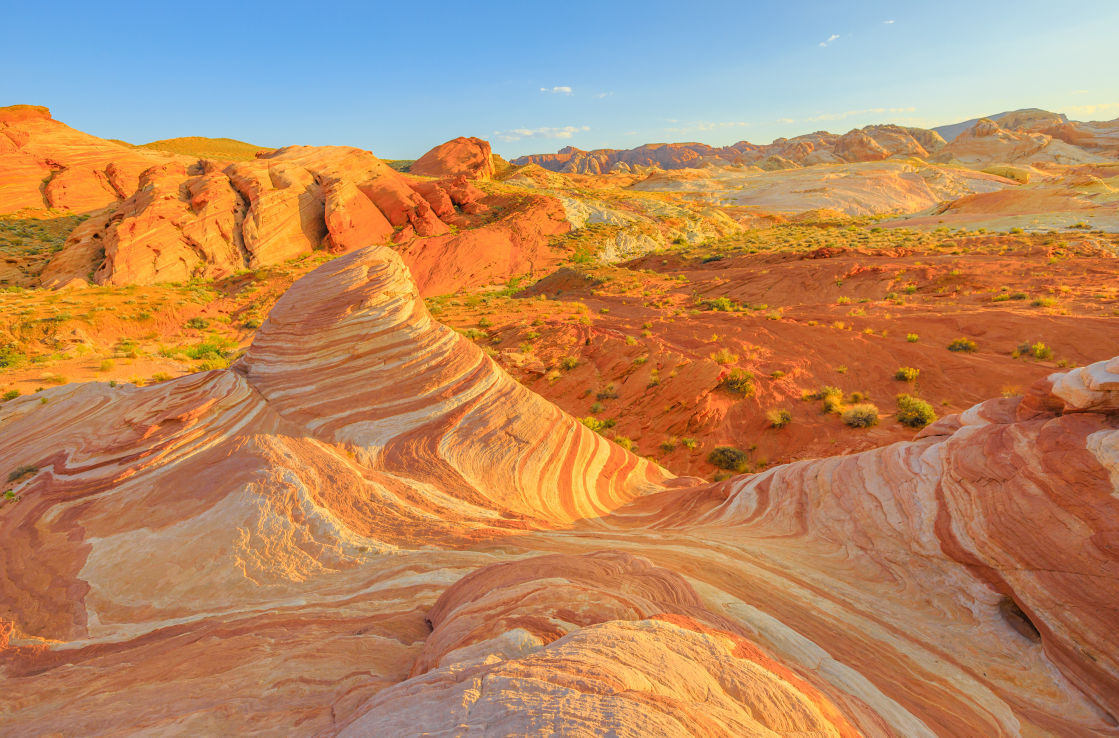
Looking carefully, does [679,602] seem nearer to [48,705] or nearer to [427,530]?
[427,530]

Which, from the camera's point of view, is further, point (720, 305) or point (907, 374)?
point (720, 305)

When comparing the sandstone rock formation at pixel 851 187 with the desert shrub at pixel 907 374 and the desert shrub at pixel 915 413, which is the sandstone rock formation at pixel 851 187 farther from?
the desert shrub at pixel 915 413

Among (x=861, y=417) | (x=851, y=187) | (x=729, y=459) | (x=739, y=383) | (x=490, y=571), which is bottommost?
(x=729, y=459)

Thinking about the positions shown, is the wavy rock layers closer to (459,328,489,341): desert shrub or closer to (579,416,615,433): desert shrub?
(459,328,489,341): desert shrub

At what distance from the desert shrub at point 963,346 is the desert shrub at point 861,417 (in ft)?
22.2

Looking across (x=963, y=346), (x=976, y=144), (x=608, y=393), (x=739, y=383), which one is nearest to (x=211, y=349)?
(x=608, y=393)

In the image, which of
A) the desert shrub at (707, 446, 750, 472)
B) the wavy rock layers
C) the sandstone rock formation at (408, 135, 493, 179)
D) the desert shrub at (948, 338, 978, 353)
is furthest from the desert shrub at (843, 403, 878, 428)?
the sandstone rock formation at (408, 135, 493, 179)

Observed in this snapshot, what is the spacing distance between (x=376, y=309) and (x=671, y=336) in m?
13.7

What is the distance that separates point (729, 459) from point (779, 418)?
7.49ft

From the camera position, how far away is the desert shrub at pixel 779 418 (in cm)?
1312

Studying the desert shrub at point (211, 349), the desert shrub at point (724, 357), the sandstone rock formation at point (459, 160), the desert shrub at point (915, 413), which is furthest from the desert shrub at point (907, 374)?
the sandstone rock formation at point (459, 160)

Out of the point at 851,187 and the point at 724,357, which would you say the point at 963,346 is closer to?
the point at 724,357

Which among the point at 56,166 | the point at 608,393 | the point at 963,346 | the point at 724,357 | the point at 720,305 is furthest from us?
the point at 56,166

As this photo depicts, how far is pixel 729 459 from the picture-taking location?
39.4 feet
